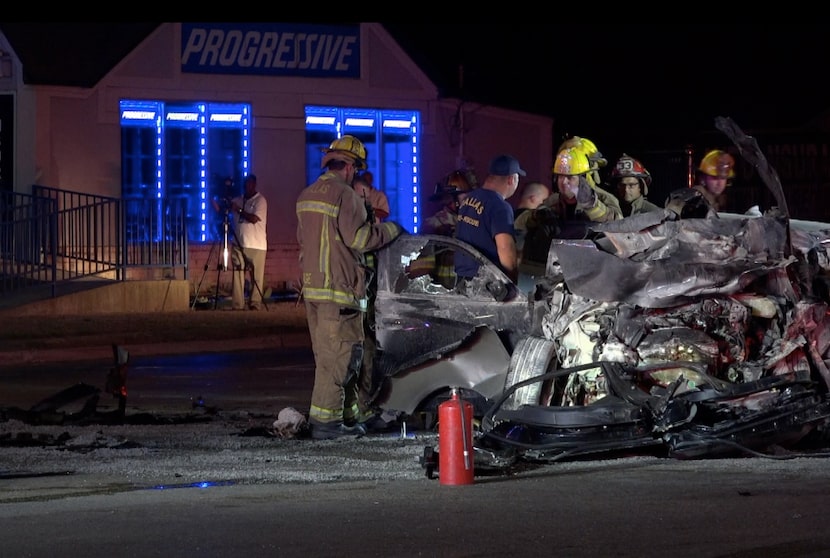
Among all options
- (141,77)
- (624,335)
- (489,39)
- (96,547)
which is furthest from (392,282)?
(489,39)

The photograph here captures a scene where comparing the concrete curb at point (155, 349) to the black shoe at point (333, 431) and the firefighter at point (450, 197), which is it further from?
the black shoe at point (333, 431)

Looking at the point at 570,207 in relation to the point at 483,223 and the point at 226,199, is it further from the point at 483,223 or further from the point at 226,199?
the point at 226,199

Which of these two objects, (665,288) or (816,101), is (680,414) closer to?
(665,288)

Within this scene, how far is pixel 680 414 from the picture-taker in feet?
27.0

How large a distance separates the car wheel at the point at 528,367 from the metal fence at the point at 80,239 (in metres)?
11.8

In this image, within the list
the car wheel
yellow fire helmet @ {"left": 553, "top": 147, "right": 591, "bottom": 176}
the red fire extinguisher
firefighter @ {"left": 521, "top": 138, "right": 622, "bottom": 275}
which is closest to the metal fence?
firefighter @ {"left": 521, "top": 138, "right": 622, "bottom": 275}

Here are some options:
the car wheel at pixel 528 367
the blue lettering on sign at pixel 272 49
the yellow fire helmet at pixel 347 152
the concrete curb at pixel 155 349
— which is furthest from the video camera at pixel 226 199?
the car wheel at pixel 528 367

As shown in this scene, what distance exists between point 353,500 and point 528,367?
83.1 inches

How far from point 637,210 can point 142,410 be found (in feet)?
13.5

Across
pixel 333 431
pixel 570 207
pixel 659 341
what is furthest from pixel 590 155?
pixel 659 341

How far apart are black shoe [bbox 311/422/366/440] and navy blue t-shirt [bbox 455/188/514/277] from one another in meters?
1.26

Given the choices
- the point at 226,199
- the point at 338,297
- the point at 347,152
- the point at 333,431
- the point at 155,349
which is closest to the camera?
the point at 333,431

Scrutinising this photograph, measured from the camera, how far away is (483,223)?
10203 millimetres

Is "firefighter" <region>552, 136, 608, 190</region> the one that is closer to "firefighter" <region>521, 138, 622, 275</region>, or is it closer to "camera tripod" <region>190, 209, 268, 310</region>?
"firefighter" <region>521, 138, 622, 275</region>
